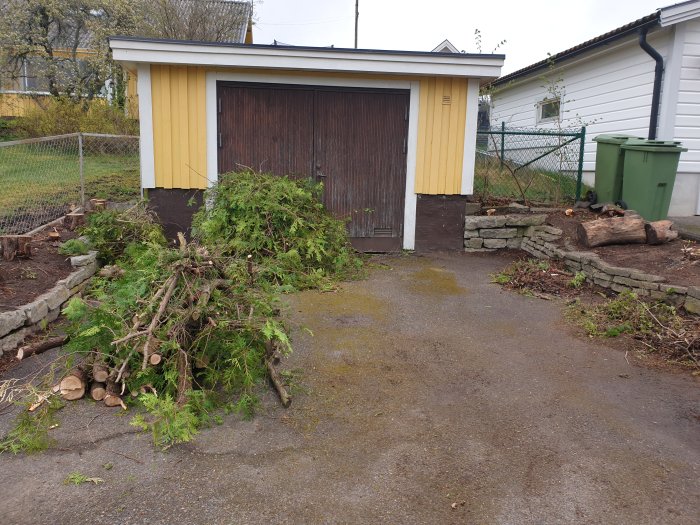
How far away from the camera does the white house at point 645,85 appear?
904 cm

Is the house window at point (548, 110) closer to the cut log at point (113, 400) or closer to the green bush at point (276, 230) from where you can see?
the green bush at point (276, 230)

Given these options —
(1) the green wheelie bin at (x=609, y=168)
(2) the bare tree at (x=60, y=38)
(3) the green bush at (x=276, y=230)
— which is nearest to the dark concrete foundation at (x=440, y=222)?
(3) the green bush at (x=276, y=230)

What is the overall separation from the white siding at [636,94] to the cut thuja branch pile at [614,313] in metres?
4.00

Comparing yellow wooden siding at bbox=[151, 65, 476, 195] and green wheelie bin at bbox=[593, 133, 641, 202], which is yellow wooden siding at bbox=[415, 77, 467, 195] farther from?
green wheelie bin at bbox=[593, 133, 641, 202]

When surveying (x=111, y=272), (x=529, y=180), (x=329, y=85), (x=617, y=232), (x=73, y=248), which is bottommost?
(x=111, y=272)

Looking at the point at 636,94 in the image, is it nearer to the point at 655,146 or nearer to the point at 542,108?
the point at 655,146

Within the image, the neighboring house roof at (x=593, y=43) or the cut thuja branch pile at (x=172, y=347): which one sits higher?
the neighboring house roof at (x=593, y=43)

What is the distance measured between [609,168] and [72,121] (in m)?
11.6

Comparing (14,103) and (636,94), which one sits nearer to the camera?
(636,94)

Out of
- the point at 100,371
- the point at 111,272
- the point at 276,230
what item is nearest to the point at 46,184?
the point at 111,272

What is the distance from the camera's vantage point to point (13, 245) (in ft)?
18.8

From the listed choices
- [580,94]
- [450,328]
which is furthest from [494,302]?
[580,94]

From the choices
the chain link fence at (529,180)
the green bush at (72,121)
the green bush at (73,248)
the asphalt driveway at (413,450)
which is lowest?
the asphalt driveway at (413,450)

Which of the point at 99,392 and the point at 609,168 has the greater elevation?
the point at 609,168
